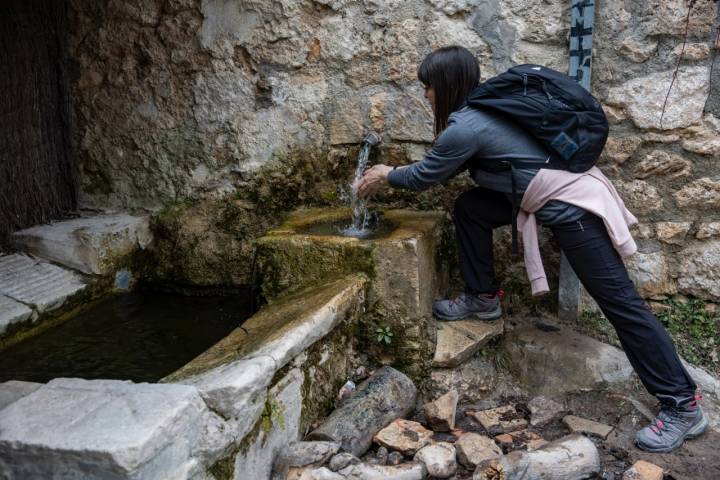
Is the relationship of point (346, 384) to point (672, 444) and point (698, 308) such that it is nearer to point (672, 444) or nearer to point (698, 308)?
point (672, 444)

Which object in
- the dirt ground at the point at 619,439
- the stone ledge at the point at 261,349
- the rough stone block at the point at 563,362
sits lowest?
the dirt ground at the point at 619,439

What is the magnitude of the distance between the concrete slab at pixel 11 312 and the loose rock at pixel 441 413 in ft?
6.47

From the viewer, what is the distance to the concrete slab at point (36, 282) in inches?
135

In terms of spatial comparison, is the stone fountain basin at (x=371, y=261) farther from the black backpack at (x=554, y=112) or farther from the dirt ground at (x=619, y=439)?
the black backpack at (x=554, y=112)

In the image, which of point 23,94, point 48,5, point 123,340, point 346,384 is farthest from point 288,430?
point 48,5

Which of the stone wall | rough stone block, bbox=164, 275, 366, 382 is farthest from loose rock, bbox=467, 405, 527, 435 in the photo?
the stone wall

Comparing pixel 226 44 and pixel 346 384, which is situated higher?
pixel 226 44

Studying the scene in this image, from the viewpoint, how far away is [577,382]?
117 inches

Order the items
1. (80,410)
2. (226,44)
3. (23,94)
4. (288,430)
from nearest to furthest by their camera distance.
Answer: (80,410)
(288,430)
(226,44)
(23,94)

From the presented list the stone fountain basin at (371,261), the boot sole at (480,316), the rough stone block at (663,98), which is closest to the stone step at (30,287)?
the stone fountain basin at (371,261)

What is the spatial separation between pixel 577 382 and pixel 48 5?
11.4 ft

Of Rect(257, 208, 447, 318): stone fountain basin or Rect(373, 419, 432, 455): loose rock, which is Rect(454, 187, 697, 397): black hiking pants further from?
Rect(373, 419, 432, 455): loose rock

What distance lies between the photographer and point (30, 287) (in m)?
3.52

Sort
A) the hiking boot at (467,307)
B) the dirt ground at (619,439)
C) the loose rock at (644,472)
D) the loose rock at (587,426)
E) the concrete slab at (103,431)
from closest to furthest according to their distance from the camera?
the concrete slab at (103,431) → the loose rock at (644,472) → the dirt ground at (619,439) → the loose rock at (587,426) → the hiking boot at (467,307)
